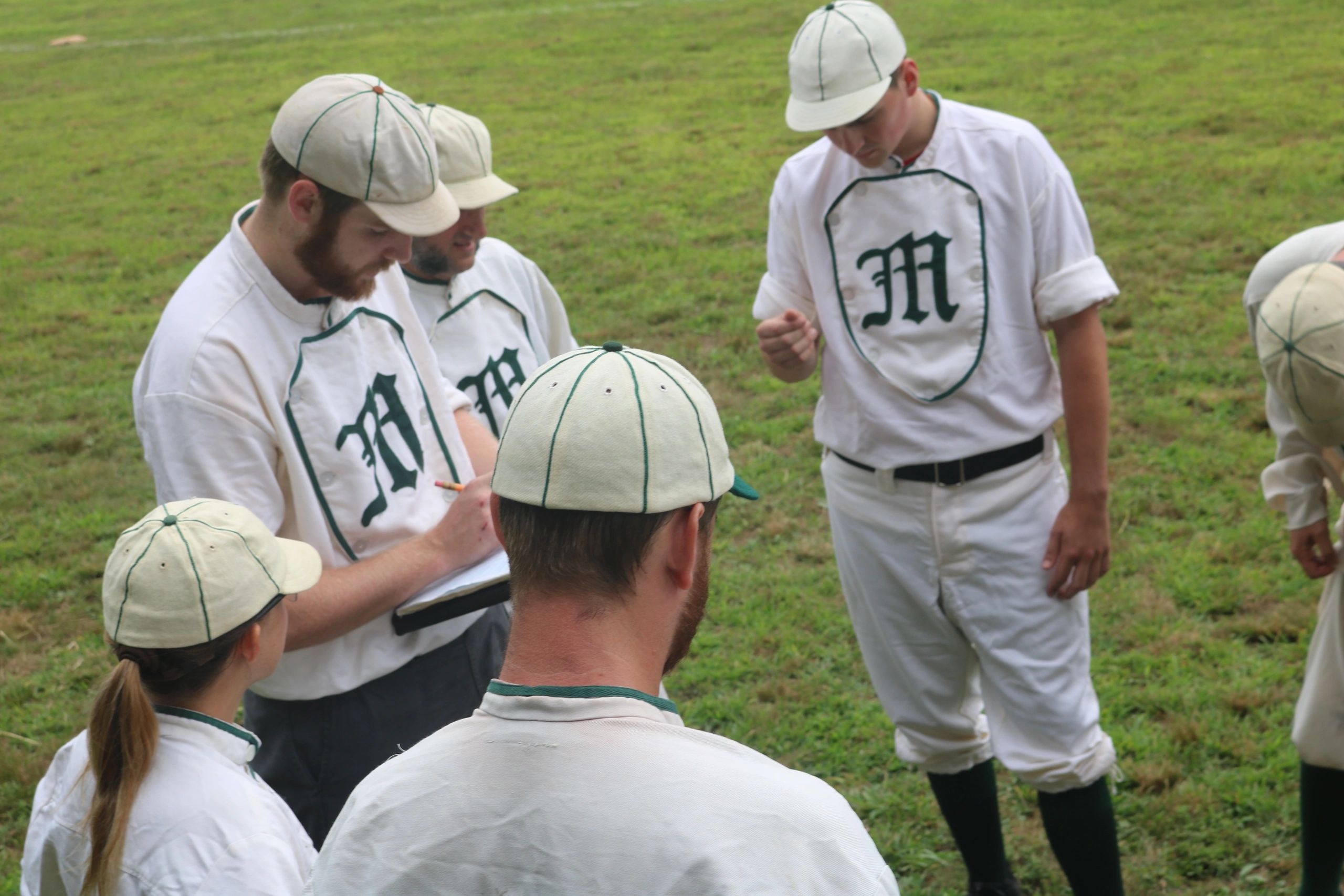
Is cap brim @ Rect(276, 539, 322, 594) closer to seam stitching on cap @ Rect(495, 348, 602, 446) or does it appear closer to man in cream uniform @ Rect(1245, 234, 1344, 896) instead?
seam stitching on cap @ Rect(495, 348, 602, 446)

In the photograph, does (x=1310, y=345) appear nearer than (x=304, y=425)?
No

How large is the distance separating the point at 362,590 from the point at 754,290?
19.7ft

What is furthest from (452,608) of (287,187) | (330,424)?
(287,187)

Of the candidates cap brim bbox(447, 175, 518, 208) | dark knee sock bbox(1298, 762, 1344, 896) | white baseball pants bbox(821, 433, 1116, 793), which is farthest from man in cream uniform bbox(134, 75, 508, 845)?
dark knee sock bbox(1298, 762, 1344, 896)

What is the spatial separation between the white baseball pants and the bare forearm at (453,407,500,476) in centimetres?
94

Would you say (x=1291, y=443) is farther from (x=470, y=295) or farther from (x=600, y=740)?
(x=600, y=740)

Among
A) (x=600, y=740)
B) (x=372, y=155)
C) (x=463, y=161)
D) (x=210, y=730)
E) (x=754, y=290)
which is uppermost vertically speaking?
(x=372, y=155)

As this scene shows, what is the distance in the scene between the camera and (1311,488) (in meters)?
3.08

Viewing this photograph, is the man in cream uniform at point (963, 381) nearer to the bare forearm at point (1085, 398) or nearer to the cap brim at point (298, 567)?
the bare forearm at point (1085, 398)

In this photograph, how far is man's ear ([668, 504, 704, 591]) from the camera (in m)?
1.45

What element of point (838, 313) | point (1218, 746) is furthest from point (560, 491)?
point (1218, 746)

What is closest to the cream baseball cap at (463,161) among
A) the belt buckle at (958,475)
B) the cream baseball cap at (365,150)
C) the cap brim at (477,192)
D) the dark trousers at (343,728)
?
the cap brim at (477,192)

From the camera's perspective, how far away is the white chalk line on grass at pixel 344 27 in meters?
18.9

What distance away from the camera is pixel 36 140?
14.5m
